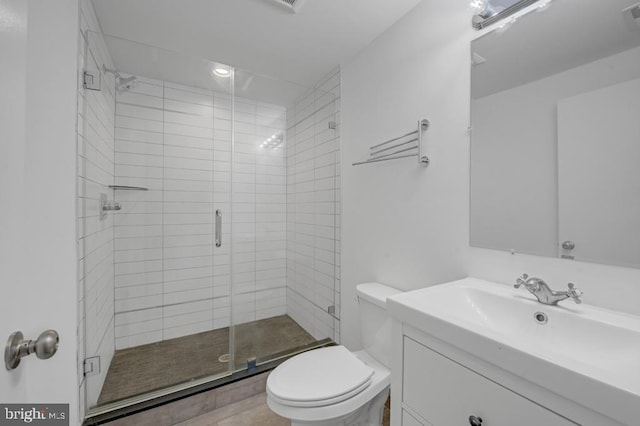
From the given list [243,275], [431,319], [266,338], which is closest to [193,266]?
[243,275]

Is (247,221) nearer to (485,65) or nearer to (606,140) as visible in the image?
(485,65)

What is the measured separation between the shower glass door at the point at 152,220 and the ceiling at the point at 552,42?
1864 mm

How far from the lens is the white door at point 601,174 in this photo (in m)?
0.82

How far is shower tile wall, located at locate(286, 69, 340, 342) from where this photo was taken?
2.26 meters

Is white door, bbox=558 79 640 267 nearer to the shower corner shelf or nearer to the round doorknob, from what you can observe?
the round doorknob

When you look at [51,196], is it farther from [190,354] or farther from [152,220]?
[190,354]

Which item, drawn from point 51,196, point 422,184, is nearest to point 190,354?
point 51,196

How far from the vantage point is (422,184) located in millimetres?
1479

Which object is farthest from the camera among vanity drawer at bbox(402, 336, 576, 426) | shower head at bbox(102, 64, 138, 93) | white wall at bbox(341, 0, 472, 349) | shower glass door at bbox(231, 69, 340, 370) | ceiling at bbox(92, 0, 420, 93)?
shower glass door at bbox(231, 69, 340, 370)

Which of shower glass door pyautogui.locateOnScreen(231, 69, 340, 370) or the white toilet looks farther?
shower glass door pyautogui.locateOnScreen(231, 69, 340, 370)

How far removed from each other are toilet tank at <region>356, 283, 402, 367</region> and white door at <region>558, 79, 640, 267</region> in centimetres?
83

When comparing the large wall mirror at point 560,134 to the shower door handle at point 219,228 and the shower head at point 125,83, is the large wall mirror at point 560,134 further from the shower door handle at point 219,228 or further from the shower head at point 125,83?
the shower head at point 125,83

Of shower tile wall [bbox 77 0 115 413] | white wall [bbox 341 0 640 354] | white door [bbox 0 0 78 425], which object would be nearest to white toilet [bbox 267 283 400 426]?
white wall [bbox 341 0 640 354]

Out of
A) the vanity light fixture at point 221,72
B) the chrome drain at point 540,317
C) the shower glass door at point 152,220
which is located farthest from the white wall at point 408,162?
the shower glass door at point 152,220
